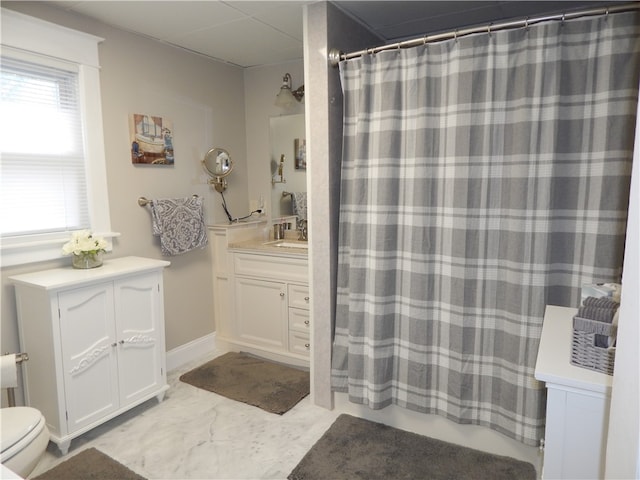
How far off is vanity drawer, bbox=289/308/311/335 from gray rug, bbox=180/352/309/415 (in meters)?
0.31

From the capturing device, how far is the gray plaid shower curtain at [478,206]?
167cm

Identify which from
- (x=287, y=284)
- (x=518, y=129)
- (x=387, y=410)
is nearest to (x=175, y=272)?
(x=287, y=284)

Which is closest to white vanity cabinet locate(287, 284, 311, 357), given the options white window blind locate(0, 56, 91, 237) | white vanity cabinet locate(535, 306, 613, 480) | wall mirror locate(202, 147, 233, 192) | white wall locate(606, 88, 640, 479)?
wall mirror locate(202, 147, 233, 192)

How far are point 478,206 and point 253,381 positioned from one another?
1846mm

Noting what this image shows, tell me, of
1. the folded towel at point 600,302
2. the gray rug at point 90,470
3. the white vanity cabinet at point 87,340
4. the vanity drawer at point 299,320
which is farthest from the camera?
the vanity drawer at point 299,320

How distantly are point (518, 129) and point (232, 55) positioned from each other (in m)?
2.17

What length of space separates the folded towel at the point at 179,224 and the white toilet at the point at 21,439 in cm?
131

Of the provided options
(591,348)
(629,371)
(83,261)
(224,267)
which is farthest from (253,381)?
(629,371)

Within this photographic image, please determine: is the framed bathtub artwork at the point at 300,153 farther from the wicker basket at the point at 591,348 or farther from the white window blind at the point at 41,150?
the wicker basket at the point at 591,348

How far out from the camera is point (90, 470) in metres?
1.97

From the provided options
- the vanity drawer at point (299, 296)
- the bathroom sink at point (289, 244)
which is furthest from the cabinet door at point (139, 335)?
the bathroom sink at point (289, 244)

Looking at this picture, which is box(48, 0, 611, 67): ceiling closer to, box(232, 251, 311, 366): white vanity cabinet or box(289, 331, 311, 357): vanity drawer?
box(232, 251, 311, 366): white vanity cabinet

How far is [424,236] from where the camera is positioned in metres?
2.04

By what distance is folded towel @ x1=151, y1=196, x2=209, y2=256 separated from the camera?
2806 mm
